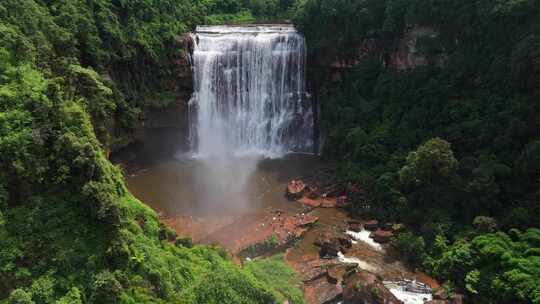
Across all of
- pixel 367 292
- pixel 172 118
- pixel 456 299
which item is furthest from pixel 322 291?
pixel 172 118

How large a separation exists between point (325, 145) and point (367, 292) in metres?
15.4

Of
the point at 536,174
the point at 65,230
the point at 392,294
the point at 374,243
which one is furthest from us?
the point at 374,243

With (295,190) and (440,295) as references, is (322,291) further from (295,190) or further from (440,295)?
(295,190)

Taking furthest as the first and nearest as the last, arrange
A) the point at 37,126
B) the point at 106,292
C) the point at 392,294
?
the point at 392,294 → the point at 37,126 → the point at 106,292

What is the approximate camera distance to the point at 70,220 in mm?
15164

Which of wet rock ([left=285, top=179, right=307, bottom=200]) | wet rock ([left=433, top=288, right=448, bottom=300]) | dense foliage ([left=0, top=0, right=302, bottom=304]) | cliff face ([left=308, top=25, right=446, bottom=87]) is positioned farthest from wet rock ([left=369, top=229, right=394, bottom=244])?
cliff face ([left=308, top=25, right=446, bottom=87])

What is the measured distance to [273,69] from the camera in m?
34.0

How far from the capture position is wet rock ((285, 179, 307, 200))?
27.3m

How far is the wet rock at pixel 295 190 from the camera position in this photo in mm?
27297

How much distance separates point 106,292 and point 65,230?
2715 millimetres

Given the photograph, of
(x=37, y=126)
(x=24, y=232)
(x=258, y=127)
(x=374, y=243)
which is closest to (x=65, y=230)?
(x=24, y=232)

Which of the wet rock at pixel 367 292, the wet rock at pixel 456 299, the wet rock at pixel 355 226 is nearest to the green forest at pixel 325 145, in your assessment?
the wet rock at pixel 456 299

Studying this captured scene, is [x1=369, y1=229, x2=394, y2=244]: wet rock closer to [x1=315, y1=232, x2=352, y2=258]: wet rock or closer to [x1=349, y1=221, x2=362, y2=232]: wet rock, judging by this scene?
[x1=349, y1=221, x2=362, y2=232]: wet rock

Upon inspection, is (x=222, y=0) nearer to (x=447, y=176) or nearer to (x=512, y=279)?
(x=447, y=176)
